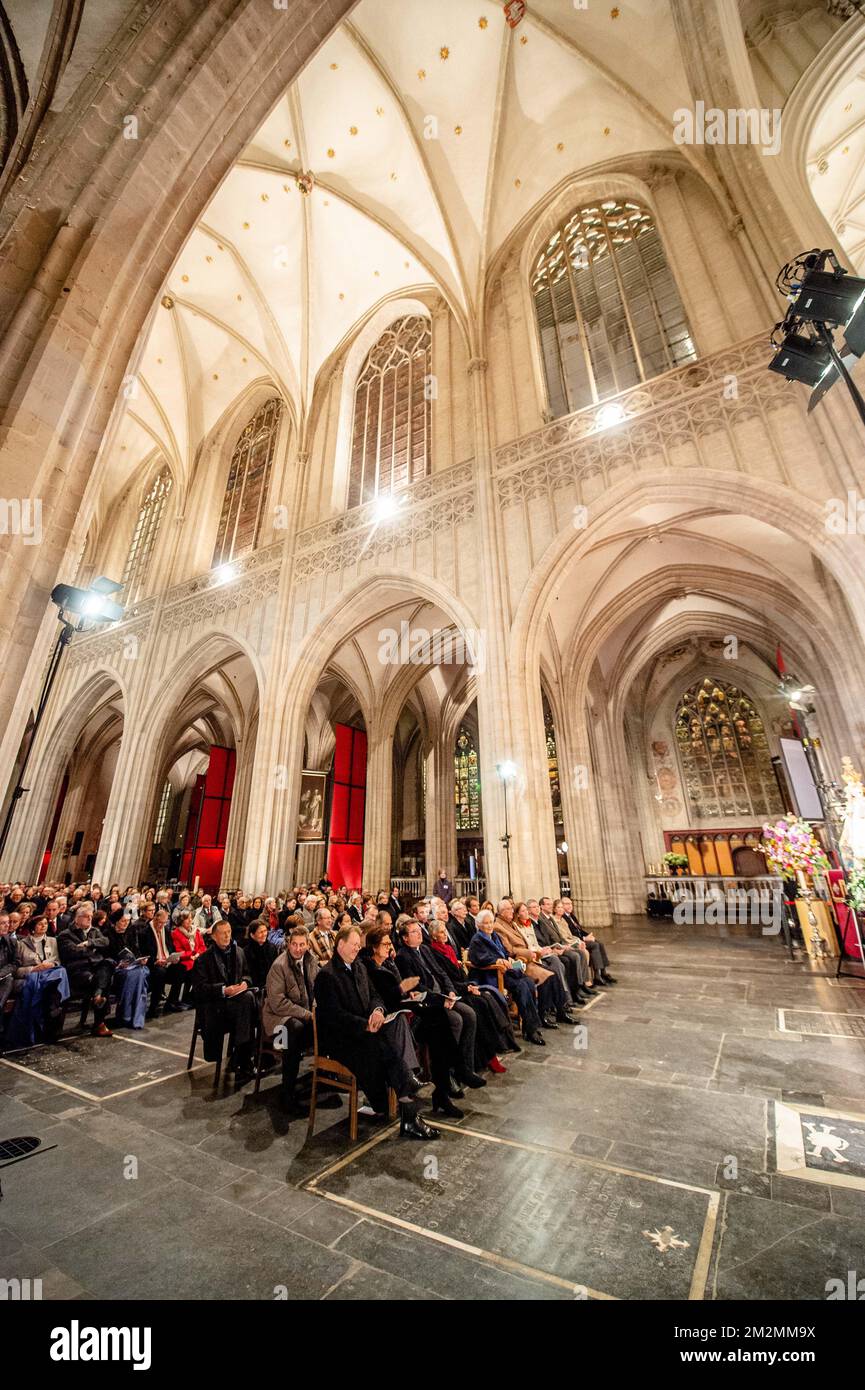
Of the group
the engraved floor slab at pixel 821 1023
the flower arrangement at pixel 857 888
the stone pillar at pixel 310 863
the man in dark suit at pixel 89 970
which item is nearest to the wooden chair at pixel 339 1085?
the man in dark suit at pixel 89 970

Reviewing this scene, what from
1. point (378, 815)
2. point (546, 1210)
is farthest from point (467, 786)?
point (546, 1210)

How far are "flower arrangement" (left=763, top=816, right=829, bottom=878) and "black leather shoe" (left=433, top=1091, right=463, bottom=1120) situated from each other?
7.06m

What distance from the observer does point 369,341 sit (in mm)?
13398

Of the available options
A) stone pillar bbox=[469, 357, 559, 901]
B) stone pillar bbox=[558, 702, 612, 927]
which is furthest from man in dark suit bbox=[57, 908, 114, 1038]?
stone pillar bbox=[558, 702, 612, 927]

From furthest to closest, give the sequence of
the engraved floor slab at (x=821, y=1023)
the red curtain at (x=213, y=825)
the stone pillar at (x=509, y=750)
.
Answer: the red curtain at (x=213, y=825) → the stone pillar at (x=509, y=750) → the engraved floor slab at (x=821, y=1023)

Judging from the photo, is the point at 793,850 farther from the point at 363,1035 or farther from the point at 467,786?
the point at 467,786

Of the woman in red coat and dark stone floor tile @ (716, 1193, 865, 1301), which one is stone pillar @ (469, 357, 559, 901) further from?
dark stone floor tile @ (716, 1193, 865, 1301)

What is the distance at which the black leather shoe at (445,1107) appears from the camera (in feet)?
10.1

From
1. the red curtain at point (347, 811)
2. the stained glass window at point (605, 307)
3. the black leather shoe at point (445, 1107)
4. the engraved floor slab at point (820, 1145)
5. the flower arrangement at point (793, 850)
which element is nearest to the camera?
the engraved floor slab at point (820, 1145)

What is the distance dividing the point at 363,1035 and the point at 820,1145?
7.91 ft

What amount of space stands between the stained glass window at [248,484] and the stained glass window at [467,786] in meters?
11.3

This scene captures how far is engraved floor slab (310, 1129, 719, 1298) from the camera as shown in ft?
5.79

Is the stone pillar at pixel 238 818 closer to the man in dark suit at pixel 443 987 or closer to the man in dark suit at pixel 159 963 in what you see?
the man in dark suit at pixel 159 963

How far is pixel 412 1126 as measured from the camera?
9.30ft
